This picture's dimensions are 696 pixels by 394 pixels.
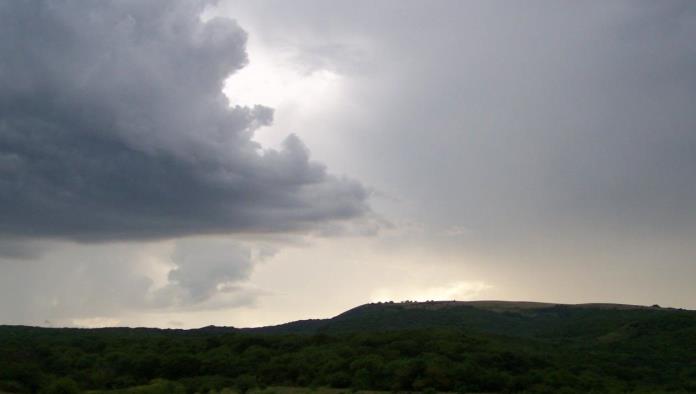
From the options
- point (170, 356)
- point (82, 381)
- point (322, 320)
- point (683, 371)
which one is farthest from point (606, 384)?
point (322, 320)

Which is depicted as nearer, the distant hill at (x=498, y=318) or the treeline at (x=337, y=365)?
the treeline at (x=337, y=365)

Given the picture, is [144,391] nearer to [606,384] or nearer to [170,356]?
[170,356]

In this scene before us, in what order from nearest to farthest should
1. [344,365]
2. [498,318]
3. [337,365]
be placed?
[337,365] → [344,365] → [498,318]

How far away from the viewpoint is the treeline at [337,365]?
198 feet

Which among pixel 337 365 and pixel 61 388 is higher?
pixel 337 365

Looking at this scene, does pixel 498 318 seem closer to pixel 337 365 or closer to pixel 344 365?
pixel 344 365

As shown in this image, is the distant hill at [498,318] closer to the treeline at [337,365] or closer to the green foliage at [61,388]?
the treeline at [337,365]

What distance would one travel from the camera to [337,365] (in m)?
65.9

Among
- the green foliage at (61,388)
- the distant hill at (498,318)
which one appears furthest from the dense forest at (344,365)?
the distant hill at (498,318)

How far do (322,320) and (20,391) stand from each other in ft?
488

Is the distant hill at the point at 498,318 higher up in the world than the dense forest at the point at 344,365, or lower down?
higher up

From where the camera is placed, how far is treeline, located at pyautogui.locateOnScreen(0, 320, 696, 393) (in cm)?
6050

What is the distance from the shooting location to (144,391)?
52812 mm

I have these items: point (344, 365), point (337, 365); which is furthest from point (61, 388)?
point (344, 365)
